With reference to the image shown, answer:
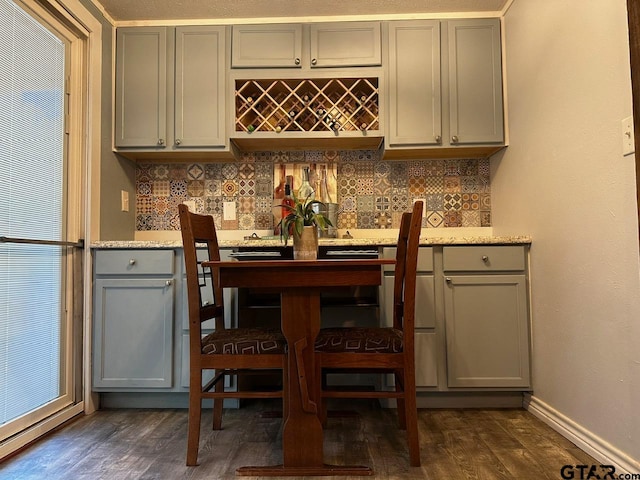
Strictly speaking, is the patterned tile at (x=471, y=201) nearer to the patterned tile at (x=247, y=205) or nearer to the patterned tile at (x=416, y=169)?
the patterned tile at (x=416, y=169)

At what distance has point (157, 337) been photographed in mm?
2162

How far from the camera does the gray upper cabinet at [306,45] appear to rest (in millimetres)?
2490

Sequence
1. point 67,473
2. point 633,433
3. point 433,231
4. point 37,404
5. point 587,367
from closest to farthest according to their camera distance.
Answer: point 633,433 → point 67,473 → point 587,367 → point 37,404 → point 433,231

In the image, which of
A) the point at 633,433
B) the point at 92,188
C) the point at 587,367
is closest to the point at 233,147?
the point at 92,188

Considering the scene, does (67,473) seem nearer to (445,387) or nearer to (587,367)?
(445,387)

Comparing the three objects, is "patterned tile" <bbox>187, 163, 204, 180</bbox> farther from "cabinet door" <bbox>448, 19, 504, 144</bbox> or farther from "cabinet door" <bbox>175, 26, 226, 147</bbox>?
"cabinet door" <bbox>448, 19, 504, 144</bbox>

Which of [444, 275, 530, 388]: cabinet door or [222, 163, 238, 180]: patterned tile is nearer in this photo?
[444, 275, 530, 388]: cabinet door

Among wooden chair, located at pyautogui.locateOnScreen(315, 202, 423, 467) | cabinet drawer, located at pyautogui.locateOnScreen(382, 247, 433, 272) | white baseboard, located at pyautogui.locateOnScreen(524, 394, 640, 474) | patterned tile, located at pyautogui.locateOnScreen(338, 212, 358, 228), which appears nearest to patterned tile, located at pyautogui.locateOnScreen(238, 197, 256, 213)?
patterned tile, located at pyautogui.locateOnScreen(338, 212, 358, 228)

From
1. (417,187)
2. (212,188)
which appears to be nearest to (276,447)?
(212,188)

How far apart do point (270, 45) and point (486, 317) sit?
80.2 inches

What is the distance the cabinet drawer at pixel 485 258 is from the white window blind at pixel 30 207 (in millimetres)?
2041

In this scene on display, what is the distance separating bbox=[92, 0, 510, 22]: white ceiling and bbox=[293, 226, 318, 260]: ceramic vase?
1.61 m

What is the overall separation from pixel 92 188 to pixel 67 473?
55.5 inches

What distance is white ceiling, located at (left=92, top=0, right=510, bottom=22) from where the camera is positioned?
240 cm
